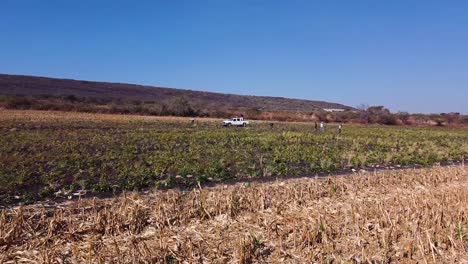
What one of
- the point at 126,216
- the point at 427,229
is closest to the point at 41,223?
the point at 126,216

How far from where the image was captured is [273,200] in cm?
955

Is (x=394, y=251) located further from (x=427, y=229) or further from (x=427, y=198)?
(x=427, y=198)

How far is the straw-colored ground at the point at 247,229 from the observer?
6316mm

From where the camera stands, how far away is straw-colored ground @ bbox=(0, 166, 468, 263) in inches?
249

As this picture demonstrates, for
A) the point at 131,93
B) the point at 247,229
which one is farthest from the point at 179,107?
the point at 247,229

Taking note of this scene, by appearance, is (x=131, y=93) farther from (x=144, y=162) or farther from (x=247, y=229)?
(x=247, y=229)

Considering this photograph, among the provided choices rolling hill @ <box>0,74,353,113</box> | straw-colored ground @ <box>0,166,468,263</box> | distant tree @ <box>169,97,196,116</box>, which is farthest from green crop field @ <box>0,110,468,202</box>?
rolling hill @ <box>0,74,353,113</box>

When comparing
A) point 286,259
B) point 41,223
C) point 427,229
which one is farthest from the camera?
point 41,223

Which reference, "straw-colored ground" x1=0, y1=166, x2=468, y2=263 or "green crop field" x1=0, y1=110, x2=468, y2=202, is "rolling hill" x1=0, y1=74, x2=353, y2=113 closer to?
"green crop field" x1=0, y1=110, x2=468, y2=202

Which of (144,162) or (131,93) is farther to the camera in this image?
(131,93)

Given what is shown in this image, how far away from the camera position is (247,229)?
25.2 ft

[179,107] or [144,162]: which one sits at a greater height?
[179,107]

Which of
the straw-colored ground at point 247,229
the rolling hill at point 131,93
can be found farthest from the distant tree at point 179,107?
the straw-colored ground at point 247,229

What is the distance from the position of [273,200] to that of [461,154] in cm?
2131
